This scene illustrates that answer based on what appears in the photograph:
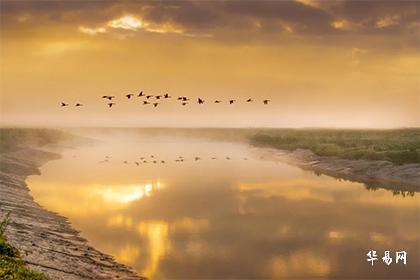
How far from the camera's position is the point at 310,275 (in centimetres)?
2298

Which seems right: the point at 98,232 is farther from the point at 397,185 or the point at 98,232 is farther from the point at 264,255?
the point at 397,185

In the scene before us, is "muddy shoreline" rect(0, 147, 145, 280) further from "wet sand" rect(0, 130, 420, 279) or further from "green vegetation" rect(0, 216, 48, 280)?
"green vegetation" rect(0, 216, 48, 280)

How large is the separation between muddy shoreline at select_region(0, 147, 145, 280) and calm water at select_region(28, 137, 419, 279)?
1.08 m

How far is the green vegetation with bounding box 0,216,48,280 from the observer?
17.3m

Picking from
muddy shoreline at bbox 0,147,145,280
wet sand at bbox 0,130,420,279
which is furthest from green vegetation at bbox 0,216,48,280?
wet sand at bbox 0,130,420,279

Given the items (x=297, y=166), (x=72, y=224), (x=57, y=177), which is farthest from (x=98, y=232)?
(x=297, y=166)

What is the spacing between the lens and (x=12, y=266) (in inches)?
725

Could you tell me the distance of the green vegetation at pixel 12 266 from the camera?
17.3 metres

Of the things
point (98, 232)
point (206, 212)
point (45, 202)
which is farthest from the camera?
point (45, 202)

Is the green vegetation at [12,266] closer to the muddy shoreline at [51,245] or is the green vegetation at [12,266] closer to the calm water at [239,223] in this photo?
the muddy shoreline at [51,245]

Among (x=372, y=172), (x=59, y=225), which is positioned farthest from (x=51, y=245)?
(x=372, y=172)

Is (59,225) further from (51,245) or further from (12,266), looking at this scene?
(12,266)

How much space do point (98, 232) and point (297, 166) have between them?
52926 mm

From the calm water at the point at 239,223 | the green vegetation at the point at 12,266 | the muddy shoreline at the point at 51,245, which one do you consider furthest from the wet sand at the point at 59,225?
the calm water at the point at 239,223
